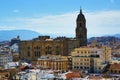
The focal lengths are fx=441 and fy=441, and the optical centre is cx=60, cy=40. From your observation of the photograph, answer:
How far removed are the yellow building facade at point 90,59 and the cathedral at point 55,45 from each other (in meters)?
10.9

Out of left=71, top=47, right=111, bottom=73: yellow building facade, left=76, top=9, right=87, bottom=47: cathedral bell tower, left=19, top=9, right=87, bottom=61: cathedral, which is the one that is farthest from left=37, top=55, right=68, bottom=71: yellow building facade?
left=76, top=9, right=87, bottom=47: cathedral bell tower

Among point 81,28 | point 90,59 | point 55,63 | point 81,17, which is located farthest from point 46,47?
point 90,59

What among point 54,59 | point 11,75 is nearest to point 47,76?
point 11,75

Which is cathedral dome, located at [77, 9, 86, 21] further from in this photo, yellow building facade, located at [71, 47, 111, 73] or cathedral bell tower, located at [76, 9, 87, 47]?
yellow building facade, located at [71, 47, 111, 73]

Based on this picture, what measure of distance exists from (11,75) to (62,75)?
8.39 m

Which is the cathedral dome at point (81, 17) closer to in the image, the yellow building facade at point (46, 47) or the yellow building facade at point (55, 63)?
the yellow building facade at point (46, 47)

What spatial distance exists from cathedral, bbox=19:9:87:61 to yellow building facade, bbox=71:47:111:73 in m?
10.9

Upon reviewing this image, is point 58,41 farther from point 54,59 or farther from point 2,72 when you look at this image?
point 2,72

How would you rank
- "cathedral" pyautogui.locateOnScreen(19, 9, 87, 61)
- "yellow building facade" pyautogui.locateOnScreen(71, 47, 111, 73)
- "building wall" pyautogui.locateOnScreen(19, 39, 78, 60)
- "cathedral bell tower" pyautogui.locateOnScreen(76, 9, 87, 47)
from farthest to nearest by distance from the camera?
"cathedral bell tower" pyautogui.locateOnScreen(76, 9, 87, 47), "cathedral" pyautogui.locateOnScreen(19, 9, 87, 61), "building wall" pyautogui.locateOnScreen(19, 39, 78, 60), "yellow building facade" pyautogui.locateOnScreen(71, 47, 111, 73)

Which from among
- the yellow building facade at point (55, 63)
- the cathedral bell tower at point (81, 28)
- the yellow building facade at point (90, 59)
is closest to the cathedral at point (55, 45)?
the cathedral bell tower at point (81, 28)

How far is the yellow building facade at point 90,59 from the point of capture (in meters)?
74.5

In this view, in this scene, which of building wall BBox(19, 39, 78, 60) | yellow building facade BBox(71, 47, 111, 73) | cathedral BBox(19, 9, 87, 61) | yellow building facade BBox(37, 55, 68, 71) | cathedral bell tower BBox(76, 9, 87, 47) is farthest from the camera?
cathedral bell tower BBox(76, 9, 87, 47)

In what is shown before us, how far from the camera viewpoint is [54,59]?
75.6 metres

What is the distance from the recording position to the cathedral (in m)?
89.6
